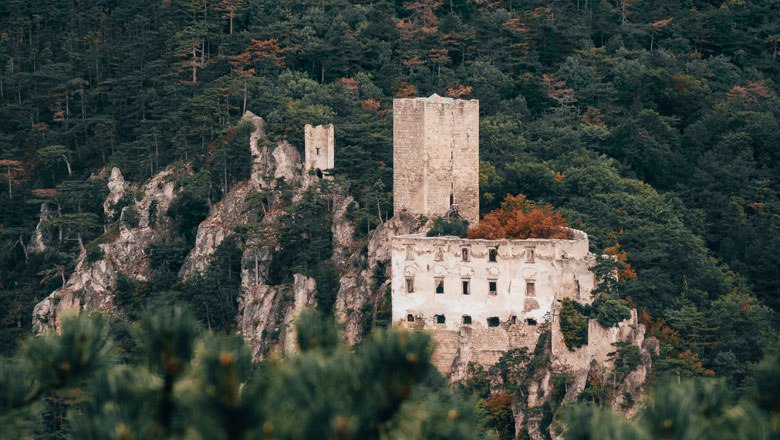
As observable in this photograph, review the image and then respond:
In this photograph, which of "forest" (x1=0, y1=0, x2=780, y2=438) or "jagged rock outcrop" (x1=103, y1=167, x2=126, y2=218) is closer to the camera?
"forest" (x1=0, y1=0, x2=780, y2=438)

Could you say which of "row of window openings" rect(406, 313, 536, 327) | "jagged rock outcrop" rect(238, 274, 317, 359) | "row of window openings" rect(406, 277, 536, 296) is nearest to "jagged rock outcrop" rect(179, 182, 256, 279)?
"jagged rock outcrop" rect(238, 274, 317, 359)

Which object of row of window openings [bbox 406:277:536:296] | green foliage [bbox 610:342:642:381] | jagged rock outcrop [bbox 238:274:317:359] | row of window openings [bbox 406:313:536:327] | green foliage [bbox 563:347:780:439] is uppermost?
green foliage [bbox 563:347:780:439]

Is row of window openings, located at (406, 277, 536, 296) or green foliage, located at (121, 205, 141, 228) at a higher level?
row of window openings, located at (406, 277, 536, 296)

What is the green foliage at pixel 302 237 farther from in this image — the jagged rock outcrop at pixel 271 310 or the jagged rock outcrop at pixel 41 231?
the jagged rock outcrop at pixel 41 231

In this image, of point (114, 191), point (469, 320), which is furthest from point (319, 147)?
point (469, 320)

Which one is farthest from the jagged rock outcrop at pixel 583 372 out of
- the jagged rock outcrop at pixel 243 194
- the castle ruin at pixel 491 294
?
the jagged rock outcrop at pixel 243 194

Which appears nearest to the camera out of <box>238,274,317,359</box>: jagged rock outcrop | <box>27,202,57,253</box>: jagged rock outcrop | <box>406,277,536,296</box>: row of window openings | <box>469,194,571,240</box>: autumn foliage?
<box>406,277,536,296</box>: row of window openings

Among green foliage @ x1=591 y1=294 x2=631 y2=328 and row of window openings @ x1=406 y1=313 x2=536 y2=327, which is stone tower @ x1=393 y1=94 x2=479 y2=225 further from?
green foliage @ x1=591 y1=294 x2=631 y2=328

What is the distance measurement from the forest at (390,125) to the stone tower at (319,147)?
65 centimetres

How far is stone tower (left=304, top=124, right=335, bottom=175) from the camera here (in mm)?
62375

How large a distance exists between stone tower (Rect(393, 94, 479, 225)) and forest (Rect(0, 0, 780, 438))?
2.19 metres

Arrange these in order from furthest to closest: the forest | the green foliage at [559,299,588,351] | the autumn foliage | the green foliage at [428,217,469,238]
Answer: the forest → the green foliage at [428,217,469,238] → the autumn foliage → the green foliage at [559,299,588,351]

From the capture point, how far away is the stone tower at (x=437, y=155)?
177 feet

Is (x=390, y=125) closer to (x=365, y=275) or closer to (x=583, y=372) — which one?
(x=365, y=275)
